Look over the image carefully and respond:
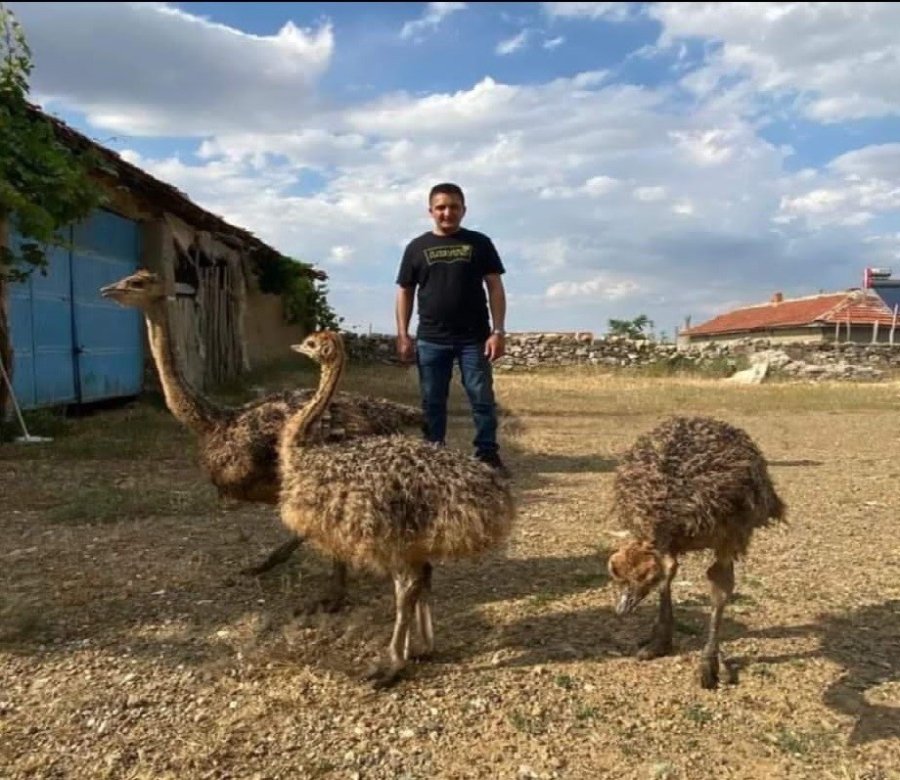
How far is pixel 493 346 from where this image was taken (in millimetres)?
6844

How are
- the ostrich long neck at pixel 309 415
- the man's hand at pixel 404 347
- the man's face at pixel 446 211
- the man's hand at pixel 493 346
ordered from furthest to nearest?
1. the man's hand at pixel 404 347
2. the man's hand at pixel 493 346
3. the man's face at pixel 446 211
4. the ostrich long neck at pixel 309 415

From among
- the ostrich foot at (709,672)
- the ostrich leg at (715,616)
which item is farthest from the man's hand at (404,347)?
the ostrich foot at (709,672)

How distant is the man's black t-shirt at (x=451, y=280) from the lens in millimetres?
6777

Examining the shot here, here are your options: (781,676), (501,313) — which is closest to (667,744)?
(781,676)

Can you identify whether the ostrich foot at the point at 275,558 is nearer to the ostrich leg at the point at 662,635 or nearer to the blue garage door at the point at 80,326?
the ostrich leg at the point at 662,635

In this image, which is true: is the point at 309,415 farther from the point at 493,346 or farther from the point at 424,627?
the point at 493,346

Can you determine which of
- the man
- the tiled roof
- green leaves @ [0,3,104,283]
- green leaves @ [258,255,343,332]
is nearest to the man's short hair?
the man

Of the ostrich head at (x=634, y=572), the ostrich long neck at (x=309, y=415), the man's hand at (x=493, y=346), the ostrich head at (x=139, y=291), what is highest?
the ostrich head at (x=139, y=291)

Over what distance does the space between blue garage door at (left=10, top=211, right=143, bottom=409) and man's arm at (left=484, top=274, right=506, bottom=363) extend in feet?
18.7

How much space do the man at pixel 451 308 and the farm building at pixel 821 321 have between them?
24.9 meters

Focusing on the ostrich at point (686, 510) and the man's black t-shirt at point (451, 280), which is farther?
the man's black t-shirt at point (451, 280)

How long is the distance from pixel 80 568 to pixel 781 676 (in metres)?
3.75

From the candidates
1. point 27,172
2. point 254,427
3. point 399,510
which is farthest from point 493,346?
point 27,172

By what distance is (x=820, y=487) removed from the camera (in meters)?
8.62
